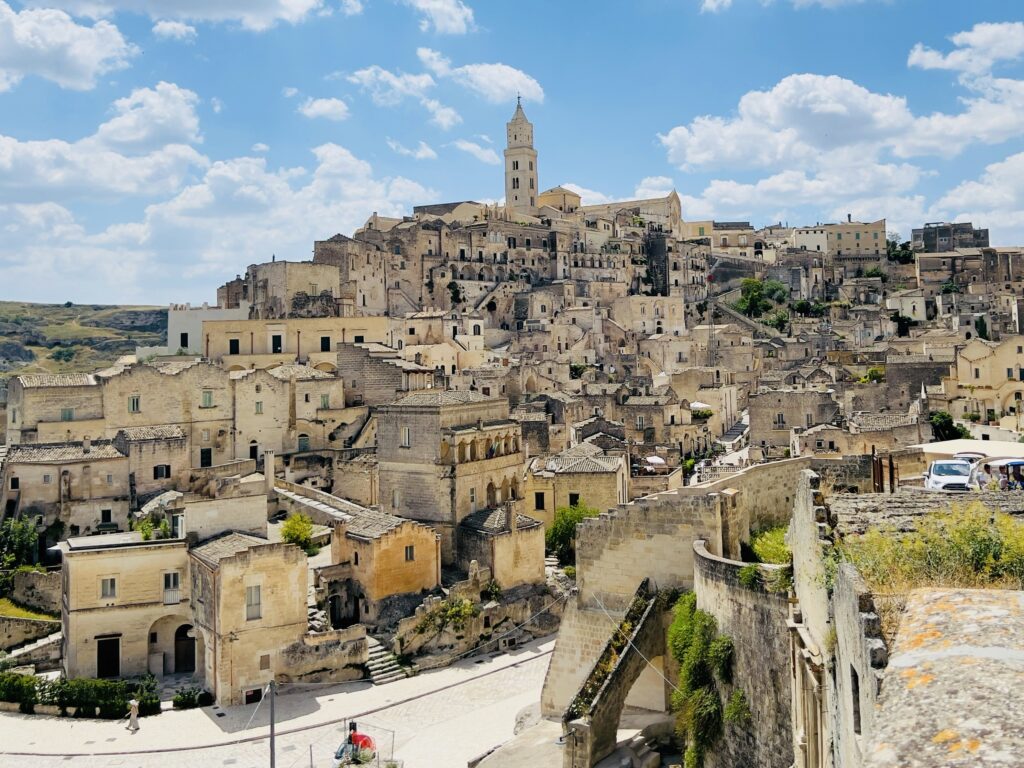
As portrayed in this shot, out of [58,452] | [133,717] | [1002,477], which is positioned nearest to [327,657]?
[133,717]

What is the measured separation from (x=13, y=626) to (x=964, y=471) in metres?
27.9

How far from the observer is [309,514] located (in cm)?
3388

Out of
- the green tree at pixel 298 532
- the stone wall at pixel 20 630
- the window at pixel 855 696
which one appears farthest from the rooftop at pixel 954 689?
the stone wall at pixel 20 630

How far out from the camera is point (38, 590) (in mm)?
30141

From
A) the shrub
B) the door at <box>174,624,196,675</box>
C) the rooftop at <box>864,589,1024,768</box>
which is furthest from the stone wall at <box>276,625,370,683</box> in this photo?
the rooftop at <box>864,589,1024,768</box>

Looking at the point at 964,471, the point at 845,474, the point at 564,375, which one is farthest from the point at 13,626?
the point at 564,375

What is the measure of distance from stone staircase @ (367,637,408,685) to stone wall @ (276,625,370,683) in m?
0.26

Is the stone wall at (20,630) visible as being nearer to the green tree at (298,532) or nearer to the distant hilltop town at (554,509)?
the distant hilltop town at (554,509)

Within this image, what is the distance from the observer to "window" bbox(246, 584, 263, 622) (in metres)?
25.3

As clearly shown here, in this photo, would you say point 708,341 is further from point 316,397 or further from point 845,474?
point 845,474

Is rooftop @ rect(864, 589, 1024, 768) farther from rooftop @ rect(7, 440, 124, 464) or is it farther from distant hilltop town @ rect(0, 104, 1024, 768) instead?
rooftop @ rect(7, 440, 124, 464)

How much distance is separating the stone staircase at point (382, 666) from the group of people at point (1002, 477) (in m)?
17.0

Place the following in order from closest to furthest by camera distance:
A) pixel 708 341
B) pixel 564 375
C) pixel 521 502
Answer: pixel 521 502 → pixel 564 375 → pixel 708 341

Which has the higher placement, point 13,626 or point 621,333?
point 621,333
